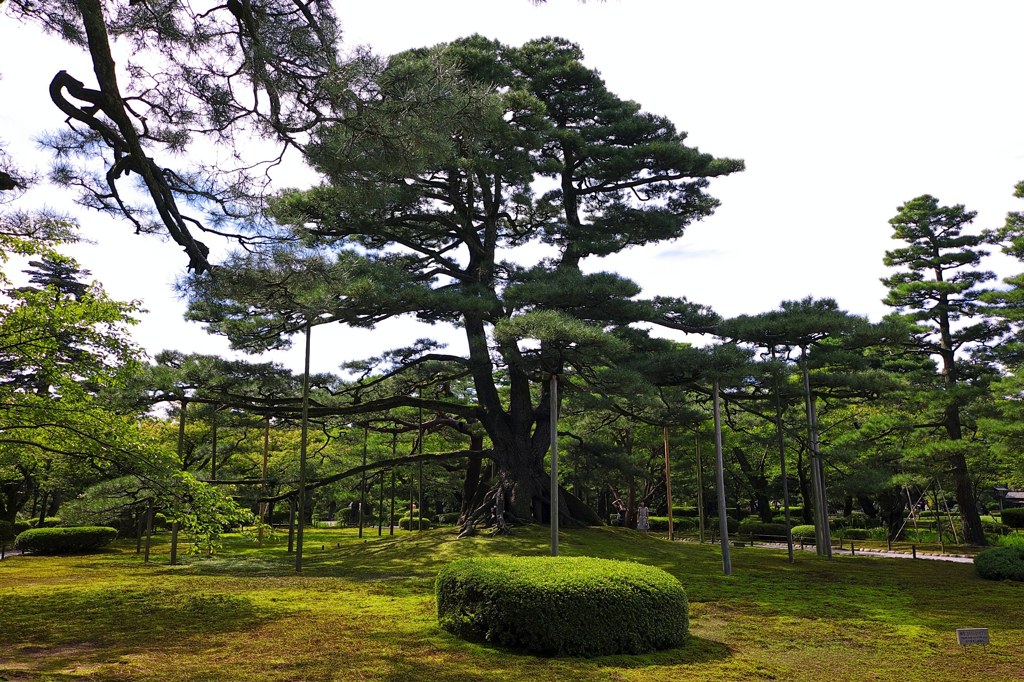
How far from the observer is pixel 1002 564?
45.3ft

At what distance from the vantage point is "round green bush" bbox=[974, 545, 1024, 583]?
535 inches

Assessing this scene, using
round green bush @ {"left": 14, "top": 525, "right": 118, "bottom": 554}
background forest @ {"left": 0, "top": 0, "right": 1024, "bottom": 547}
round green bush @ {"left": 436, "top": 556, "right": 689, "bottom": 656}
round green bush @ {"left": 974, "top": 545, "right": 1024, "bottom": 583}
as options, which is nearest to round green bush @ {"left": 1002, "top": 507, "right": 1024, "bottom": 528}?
background forest @ {"left": 0, "top": 0, "right": 1024, "bottom": 547}

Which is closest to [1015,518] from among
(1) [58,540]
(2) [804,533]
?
(2) [804,533]

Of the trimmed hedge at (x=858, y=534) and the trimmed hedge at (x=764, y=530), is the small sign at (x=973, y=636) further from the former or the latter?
the trimmed hedge at (x=858, y=534)

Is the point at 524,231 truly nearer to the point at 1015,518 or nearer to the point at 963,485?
the point at 963,485

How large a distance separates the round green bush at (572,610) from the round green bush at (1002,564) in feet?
33.1

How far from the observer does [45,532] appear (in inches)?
803

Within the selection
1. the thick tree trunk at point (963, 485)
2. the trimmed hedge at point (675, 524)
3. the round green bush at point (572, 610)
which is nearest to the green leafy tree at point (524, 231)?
the round green bush at point (572, 610)

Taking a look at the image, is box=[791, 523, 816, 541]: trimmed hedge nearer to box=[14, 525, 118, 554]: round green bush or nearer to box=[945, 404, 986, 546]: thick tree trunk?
box=[945, 404, 986, 546]: thick tree trunk

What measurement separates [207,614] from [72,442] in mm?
2825

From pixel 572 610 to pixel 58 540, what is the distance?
19783mm

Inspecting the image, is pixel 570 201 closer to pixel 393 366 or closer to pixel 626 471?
pixel 393 366

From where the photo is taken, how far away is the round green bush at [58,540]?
20344 millimetres

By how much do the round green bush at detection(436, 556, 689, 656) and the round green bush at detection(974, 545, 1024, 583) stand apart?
10.1m
